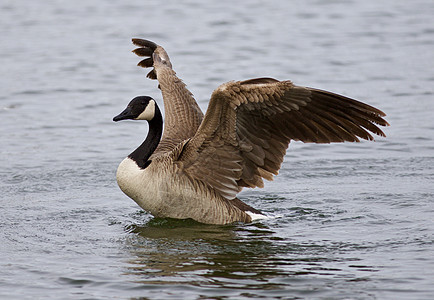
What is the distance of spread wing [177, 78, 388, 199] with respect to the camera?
8.17m

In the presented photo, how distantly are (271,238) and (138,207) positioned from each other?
2125 mm

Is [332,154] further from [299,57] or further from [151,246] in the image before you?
[299,57]

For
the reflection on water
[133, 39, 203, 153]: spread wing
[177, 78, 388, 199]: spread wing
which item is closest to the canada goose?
[177, 78, 388, 199]: spread wing

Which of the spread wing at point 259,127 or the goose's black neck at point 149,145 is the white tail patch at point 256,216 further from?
the goose's black neck at point 149,145

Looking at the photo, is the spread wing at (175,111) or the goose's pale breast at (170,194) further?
the spread wing at (175,111)

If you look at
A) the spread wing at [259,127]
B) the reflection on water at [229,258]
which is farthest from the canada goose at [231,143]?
the reflection on water at [229,258]

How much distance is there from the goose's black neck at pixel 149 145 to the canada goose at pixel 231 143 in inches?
0.5

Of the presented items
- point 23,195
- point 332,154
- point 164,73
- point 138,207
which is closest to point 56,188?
point 23,195

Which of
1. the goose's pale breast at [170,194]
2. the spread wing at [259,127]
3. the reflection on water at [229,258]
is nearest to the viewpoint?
the reflection on water at [229,258]

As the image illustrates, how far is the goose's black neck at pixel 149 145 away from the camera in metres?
9.31

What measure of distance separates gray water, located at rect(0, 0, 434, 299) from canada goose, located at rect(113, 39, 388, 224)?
0.38m

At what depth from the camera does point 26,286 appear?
7266mm

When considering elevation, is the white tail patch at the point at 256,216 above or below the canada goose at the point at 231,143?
below

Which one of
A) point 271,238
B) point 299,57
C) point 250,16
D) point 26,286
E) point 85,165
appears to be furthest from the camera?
point 250,16
